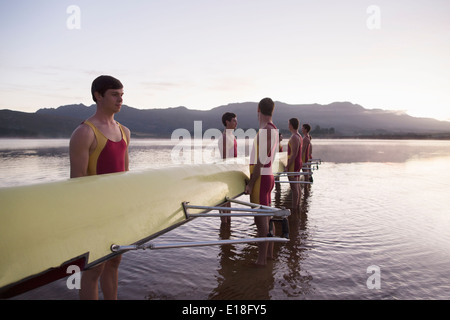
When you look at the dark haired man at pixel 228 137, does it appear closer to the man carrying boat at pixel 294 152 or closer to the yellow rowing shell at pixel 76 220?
the man carrying boat at pixel 294 152

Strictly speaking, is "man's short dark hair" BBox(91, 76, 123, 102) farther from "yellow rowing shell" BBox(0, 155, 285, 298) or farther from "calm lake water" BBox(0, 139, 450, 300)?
"calm lake water" BBox(0, 139, 450, 300)

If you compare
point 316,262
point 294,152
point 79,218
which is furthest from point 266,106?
point 294,152

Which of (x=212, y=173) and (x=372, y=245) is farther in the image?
(x=372, y=245)

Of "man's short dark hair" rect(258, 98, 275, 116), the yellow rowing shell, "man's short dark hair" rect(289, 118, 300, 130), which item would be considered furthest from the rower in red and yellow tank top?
"man's short dark hair" rect(289, 118, 300, 130)

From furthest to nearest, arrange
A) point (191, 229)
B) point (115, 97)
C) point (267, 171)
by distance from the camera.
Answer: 1. point (191, 229)
2. point (267, 171)
3. point (115, 97)


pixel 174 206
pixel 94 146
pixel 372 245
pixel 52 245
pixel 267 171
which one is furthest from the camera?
pixel 372 245

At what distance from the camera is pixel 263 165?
14.5ft

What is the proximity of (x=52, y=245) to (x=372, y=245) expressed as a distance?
5.11m

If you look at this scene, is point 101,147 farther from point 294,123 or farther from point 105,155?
point 294,123

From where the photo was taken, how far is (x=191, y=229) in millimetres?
6504

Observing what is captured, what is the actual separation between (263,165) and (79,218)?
257 centimetres
